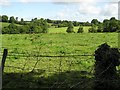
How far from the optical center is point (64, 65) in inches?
564

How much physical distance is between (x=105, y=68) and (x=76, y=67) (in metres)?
4.53

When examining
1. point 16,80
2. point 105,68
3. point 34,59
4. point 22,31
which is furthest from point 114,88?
point 22,31

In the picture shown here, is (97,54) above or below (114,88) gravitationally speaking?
above

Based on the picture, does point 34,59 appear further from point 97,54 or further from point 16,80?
point 97,54

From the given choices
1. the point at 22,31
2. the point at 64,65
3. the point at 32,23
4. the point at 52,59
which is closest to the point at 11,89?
the point at 64,65

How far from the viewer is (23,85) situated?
10.5 meters

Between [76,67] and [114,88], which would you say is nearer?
[114,88]

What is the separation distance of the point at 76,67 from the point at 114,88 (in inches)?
193

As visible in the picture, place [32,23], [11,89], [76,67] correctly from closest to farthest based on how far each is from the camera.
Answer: [11,89], [76,67], [32,23]

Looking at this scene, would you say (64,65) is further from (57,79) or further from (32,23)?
(32,23)

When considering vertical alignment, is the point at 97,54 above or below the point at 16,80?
above

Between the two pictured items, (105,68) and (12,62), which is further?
(12,62)

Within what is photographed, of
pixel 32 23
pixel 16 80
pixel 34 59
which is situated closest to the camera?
pixel 16 80

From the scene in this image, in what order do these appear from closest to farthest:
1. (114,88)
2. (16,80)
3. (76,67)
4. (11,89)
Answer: (114,88) < (11,89) < (16,80) < (76,67)
